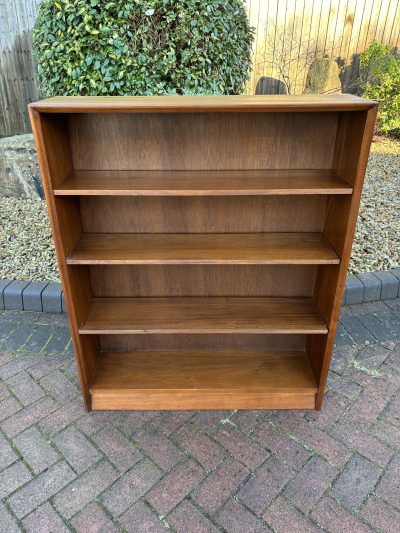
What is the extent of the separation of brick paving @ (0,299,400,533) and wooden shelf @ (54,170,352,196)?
125 cm

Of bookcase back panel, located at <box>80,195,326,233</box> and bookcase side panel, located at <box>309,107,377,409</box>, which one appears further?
bookcase back panel, located at <box>80,195,326,233</box>

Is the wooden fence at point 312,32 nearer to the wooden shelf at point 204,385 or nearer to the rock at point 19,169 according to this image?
the rock at point 19,169

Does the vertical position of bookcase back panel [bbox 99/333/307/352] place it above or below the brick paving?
above

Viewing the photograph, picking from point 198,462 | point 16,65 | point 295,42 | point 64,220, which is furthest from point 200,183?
point 295,42

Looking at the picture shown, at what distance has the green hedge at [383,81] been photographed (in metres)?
5.82

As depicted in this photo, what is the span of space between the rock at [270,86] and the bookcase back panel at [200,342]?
5.20 metres

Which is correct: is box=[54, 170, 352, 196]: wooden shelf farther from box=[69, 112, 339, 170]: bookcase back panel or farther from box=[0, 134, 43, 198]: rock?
box=[0, 134, 43, 198]: rock

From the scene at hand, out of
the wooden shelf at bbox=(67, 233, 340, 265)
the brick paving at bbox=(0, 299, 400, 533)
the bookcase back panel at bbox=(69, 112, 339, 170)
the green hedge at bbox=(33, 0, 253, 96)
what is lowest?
the brick paving at bbox=(0, 299, 400, 533)

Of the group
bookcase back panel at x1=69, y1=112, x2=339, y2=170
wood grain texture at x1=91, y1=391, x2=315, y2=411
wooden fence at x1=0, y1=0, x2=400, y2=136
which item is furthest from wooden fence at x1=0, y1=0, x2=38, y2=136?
wood grain texture at x1=91, y1=391, x2=315, y2=411

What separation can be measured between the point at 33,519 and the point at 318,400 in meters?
1.48

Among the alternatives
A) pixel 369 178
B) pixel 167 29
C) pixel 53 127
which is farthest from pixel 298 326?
pixel 369 178

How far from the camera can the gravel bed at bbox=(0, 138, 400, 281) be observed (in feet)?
10.7

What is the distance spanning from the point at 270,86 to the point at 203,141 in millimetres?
5248

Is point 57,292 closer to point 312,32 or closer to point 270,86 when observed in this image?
point 270,86
